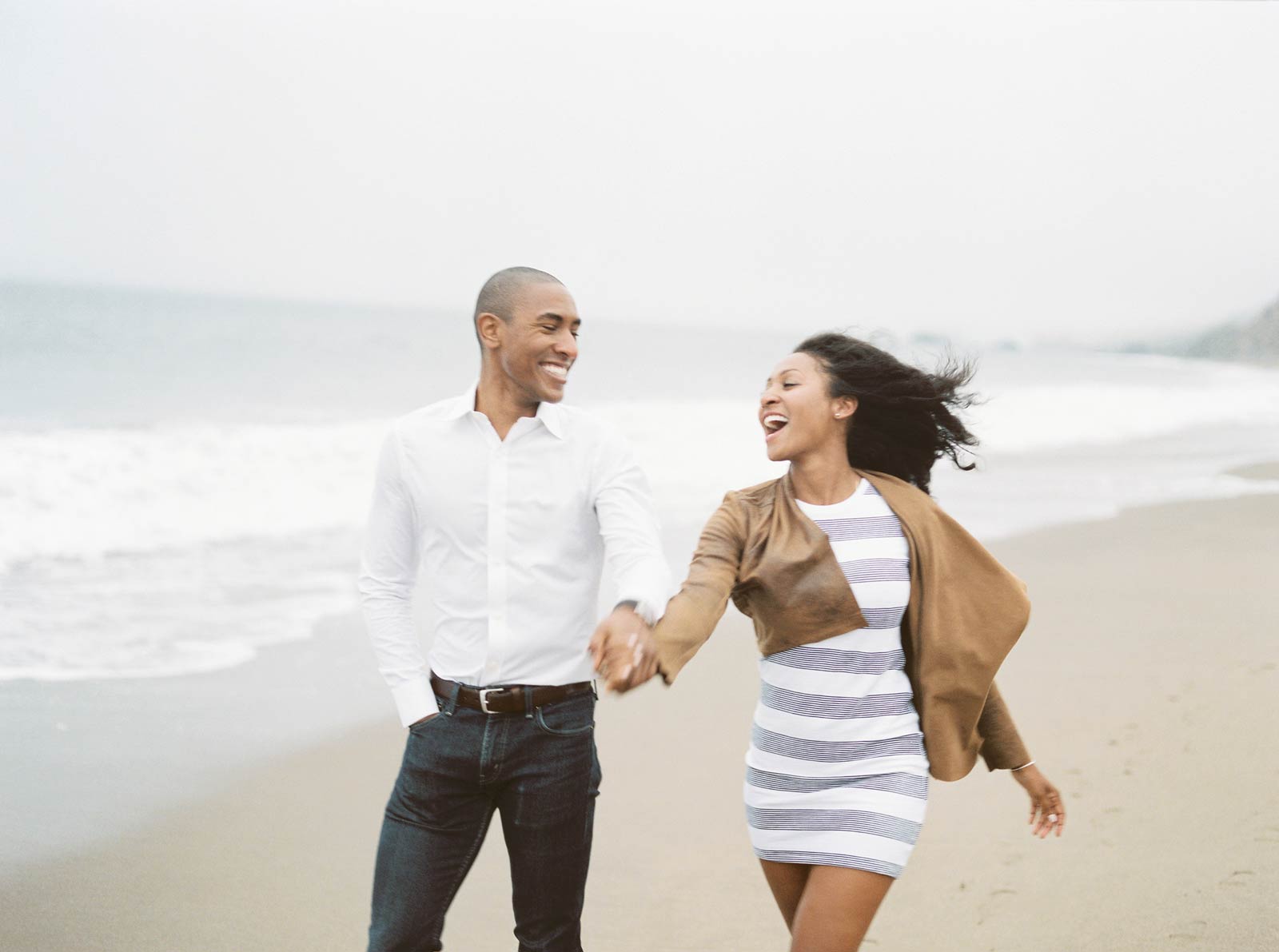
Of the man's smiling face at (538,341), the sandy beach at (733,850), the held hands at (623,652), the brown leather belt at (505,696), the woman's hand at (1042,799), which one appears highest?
the man's smiling face at (538,341)

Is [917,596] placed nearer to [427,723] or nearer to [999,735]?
[999,735]

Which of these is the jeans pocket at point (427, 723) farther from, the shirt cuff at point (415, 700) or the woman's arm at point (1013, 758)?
the woman's arm at point (1013, 758)

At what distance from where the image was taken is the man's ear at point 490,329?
9.95 ft

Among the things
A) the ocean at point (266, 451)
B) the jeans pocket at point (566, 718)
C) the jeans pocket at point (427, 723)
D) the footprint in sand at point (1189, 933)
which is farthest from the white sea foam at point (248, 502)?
the jeans pocket at point (427, 723)

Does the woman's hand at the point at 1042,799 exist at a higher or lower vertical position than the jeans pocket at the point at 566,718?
lower

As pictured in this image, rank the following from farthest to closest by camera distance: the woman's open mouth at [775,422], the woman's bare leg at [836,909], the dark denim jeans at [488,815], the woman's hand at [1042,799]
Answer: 1. the woman's hand at [1042,799]
2. the woman's open mouth at [775,422]
3. the dark denim jeans at [488,815]
4. the woman's bare leg at [836,909]

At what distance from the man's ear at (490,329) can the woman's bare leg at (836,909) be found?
1525mm

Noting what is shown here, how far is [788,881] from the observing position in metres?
3.03

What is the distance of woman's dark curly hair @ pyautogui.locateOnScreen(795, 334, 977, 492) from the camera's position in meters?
3.29

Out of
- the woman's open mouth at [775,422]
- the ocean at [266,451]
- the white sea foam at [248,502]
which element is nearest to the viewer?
the woman's open mouth at [775,422]

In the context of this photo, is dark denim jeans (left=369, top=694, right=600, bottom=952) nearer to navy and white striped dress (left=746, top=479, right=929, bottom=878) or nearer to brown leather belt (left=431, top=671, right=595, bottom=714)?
brown leather belt (left=431, top=671, right=595, bottom=714)

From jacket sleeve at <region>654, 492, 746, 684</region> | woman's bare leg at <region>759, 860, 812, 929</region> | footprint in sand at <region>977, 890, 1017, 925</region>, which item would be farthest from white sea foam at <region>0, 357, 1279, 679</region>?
woman's bare leg at <region>759, 860, 812, 929</region>

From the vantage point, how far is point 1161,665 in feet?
25.0

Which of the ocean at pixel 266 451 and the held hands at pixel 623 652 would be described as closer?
the held hands at pixel 623 652
